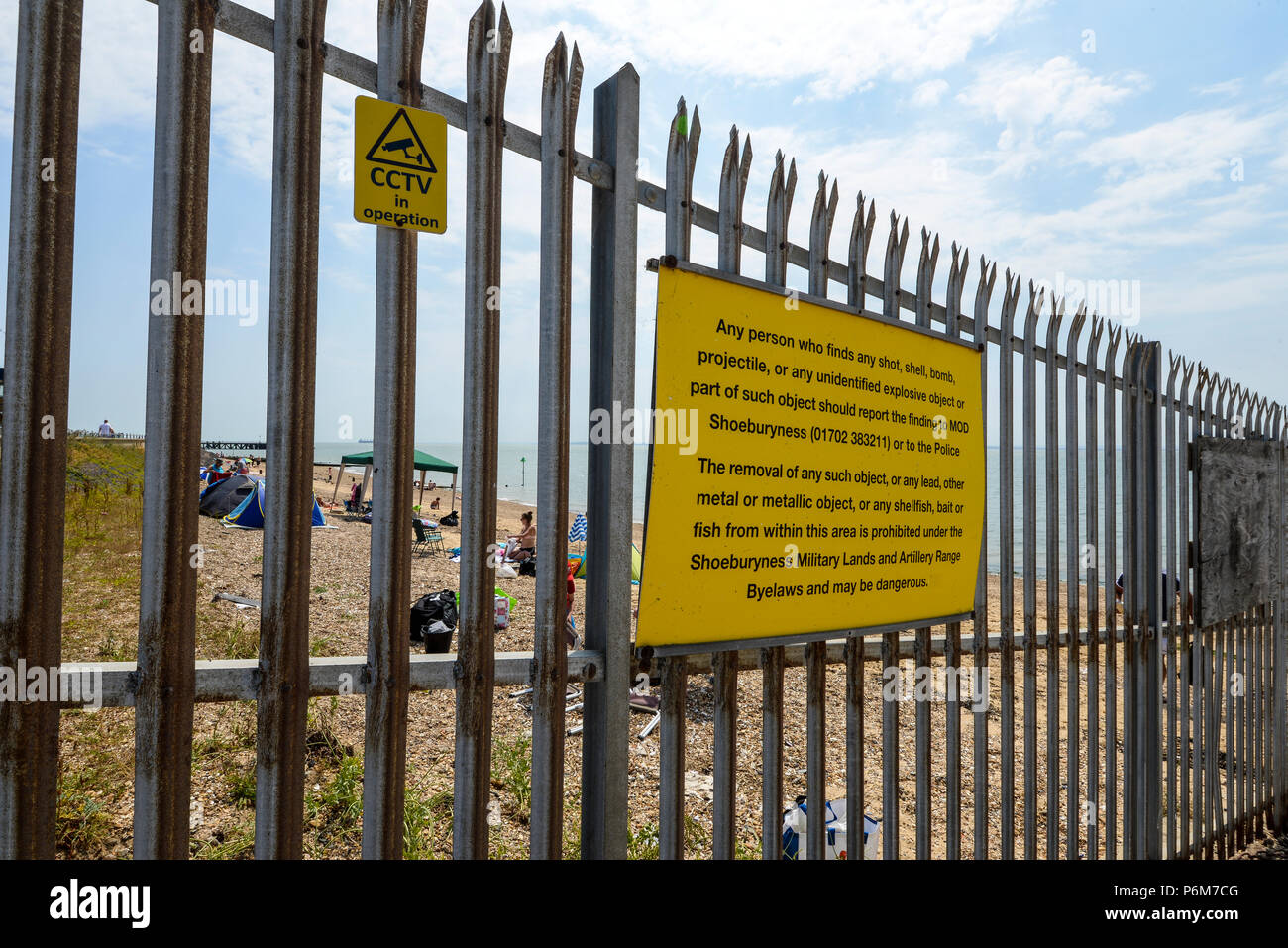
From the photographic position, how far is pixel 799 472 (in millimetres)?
2441

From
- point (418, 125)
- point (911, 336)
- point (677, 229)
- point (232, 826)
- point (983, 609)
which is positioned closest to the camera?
point (418, 125)

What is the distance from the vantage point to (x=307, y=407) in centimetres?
164

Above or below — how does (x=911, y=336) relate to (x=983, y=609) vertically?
above

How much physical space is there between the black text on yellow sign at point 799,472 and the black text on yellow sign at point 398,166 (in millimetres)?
665

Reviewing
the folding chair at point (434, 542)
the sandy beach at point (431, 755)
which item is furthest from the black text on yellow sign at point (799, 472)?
the folding chair at point (434, 542)

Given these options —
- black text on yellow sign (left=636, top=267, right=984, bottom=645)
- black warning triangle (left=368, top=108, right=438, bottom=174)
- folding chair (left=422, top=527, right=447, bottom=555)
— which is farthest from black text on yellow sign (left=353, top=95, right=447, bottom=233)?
folding chair (left=422, top=527, right=447, bottom=555)

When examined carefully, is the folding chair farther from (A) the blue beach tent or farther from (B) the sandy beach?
(B) the sandy beach

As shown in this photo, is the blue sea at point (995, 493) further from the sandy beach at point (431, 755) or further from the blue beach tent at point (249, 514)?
the blue beach tent at point (249, 514)

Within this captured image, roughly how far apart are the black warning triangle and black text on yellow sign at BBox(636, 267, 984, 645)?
2.32ft

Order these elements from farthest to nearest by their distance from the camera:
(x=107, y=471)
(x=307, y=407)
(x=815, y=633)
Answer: (x=107, y=471) < (x=815, y=633) < (x=307, y=407)

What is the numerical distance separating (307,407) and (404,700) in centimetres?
71

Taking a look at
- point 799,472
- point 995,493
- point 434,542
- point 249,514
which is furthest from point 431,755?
point 249,514
